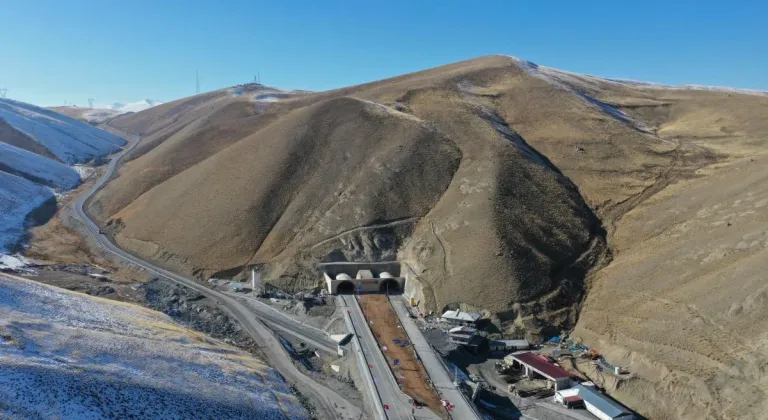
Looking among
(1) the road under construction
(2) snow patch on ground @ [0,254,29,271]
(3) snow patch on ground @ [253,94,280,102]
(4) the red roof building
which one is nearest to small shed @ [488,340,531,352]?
(4) the red roof building

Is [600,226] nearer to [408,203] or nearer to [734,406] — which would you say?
[408,203]

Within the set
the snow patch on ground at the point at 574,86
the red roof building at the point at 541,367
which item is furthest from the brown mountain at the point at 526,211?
the red roof building at the point at 541,367

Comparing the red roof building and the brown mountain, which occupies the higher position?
the brown mountain

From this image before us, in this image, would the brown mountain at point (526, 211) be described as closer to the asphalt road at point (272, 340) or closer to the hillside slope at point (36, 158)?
the asphalt road at point (272, 340)

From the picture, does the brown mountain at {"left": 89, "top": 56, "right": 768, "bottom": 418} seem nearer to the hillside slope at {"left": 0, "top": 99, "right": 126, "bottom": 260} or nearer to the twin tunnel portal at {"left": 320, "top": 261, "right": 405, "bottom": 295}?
the twin tunnel portal at {"left": 320, "top": 261, "right": 405, "bottom": 295}

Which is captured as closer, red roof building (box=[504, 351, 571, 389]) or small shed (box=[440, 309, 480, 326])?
red roof building (box=[504, 351, 571, 389])

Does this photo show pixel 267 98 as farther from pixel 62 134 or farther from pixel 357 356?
pixel 357 356
